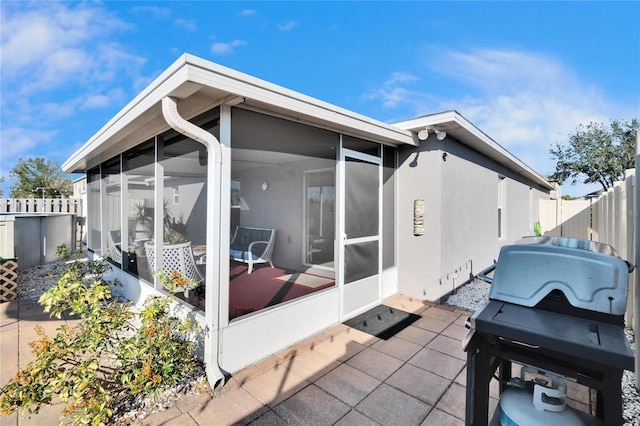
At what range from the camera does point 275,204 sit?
274 inches

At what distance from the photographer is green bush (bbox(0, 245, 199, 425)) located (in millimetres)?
1960

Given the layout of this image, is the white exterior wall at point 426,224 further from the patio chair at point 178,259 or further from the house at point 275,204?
the patio chair at point 178,259

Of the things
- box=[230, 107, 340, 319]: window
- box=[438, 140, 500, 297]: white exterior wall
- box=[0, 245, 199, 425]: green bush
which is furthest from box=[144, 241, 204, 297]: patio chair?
box=[438, 140, 500, 297]: white exterior wall

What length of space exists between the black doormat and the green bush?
2.07m

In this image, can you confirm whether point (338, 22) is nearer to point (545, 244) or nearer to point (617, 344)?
point (545, 244)

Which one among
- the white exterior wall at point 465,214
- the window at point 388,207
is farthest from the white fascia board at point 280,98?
the white exterior wall at point 465,214

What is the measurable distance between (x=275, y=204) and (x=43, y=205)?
40.6 ft

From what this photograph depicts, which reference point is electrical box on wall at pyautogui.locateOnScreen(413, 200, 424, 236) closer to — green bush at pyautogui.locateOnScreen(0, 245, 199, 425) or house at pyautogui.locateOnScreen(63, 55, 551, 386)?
house at pyautogui.locateOnScreen(63, 55, 551, 386)

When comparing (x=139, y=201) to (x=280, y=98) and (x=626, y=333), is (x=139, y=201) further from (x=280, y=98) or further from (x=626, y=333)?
(x=626, y=333)

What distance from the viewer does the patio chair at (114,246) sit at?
5309 mm

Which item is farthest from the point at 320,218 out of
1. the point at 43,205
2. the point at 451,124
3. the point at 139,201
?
the point at 43,205

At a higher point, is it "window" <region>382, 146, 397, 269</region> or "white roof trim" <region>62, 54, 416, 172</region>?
"white roof trim" <region>62, 54, 416, 172</region>

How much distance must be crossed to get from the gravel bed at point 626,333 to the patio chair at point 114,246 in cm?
564

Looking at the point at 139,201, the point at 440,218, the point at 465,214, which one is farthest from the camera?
the point at 465,214
